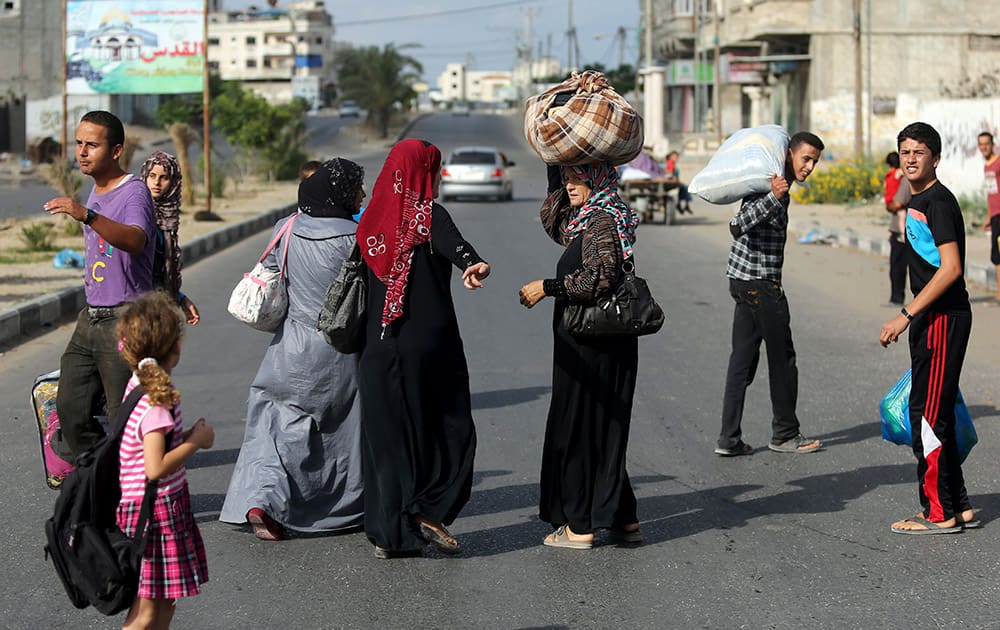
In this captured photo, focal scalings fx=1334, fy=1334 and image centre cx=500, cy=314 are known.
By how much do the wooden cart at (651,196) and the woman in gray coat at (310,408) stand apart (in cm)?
1853

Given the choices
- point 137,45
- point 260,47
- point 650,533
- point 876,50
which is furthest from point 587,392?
point 260,47

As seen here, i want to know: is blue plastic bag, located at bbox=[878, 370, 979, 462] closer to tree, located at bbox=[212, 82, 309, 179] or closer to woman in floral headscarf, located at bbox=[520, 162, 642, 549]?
woman in floral headscarf, located at bbox=[520, 162, 642, 549]

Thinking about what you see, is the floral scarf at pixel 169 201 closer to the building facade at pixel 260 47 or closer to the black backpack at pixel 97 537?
the black backpack at pixel 97 537

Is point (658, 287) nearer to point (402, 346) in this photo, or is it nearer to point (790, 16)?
point (402, 346)

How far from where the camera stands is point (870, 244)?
765 inches

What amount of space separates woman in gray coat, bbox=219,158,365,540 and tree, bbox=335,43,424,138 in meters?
65.3

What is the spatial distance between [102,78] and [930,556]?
2274 centimetres

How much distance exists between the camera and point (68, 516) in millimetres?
3689

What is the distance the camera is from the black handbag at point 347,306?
5.37m


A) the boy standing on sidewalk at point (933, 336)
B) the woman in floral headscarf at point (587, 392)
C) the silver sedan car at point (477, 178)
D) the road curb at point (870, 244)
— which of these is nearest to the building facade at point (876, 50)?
the silver sedan car at point (477, 178)

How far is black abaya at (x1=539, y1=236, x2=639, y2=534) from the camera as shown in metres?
5.46

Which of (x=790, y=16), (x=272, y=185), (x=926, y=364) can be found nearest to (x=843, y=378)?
(x=926, y=364)

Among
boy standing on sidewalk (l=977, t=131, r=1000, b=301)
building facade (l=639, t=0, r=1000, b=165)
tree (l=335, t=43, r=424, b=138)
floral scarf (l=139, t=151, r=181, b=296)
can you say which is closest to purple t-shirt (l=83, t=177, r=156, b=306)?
floral scarf (l=139, t=151, r=181, b=296)

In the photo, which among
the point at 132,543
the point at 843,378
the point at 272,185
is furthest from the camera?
the point at 272,185
